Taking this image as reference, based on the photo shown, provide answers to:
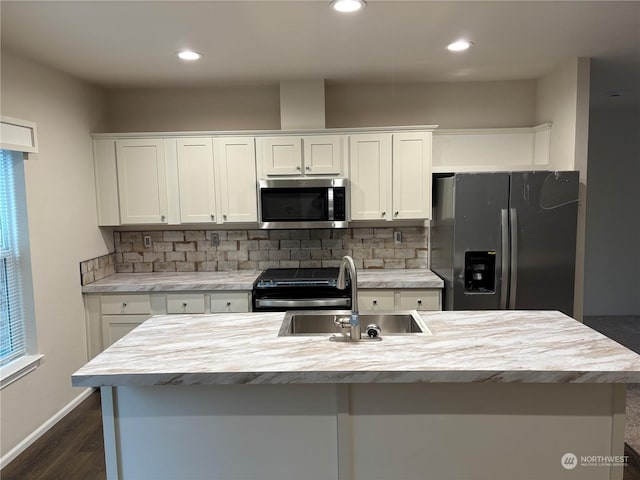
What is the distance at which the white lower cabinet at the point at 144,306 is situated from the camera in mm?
3398

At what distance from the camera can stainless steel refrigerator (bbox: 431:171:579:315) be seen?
3094mm

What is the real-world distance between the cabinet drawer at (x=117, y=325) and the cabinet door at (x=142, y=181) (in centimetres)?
81

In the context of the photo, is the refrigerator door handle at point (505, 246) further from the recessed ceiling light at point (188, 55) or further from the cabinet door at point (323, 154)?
the recessed ceiling light at point (188, 55)

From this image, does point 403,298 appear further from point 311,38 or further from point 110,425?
point 110,425

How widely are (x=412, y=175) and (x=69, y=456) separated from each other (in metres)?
3.12

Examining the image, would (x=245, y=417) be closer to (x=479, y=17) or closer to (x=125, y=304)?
(x=125, y=304)

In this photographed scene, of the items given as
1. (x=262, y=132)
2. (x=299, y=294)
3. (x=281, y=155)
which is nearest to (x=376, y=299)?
(x=299, y=294)

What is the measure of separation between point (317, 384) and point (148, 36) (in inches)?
88.2

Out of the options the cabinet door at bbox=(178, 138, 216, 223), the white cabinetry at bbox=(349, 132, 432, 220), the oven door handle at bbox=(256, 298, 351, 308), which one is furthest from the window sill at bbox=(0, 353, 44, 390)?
the white cabinetry at bbox=(349, 132, 432, 220)

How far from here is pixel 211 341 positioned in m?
1.87

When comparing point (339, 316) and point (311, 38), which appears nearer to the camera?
point (339, 316)

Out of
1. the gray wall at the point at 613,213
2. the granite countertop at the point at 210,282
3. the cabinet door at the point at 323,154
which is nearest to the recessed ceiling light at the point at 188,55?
the cabinet door at the point at 323,154

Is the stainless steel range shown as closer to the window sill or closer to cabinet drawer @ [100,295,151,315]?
cabinet drawer @ [100,295,151,315]

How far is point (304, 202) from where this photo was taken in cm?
349
